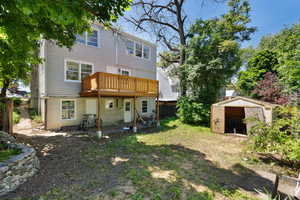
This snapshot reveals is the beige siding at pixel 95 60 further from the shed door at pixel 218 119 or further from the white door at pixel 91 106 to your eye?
the shed door at pixel 218 119

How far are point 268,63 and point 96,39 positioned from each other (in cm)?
1586

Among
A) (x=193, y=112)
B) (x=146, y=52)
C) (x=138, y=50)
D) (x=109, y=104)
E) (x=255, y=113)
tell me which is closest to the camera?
(x=255, y=113)

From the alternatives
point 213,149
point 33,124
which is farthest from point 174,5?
point 33,124

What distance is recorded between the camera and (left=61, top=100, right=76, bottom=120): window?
9367mm

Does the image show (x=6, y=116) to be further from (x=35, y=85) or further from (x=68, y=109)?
(x=35, y=85)

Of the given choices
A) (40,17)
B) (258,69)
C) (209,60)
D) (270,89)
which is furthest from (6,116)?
(258,69)

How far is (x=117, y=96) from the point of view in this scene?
11.1 m

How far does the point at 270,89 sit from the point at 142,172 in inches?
507

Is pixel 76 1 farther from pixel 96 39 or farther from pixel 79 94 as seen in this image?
pixel 96 39

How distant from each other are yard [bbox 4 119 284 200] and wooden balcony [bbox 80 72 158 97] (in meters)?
3.05

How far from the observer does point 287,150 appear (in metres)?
4.56

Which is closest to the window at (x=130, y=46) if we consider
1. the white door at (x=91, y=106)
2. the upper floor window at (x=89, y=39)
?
the upper floor window at (x=89, y=39)

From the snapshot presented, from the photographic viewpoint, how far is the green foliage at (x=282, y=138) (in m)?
4.49

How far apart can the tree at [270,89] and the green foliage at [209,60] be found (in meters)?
3.73
